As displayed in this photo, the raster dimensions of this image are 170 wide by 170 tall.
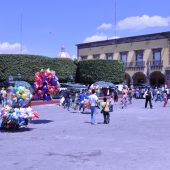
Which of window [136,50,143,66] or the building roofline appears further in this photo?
window [136,50,143,66]

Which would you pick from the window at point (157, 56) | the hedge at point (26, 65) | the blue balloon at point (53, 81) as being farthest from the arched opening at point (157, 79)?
the blue balloon at point (53, 81)

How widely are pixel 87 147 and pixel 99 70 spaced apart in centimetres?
3662

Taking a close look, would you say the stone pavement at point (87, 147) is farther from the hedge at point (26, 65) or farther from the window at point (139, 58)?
the window at point (139, 58)

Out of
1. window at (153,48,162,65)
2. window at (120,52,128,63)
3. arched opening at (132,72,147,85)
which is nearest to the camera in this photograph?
window at (153,48,162,65)

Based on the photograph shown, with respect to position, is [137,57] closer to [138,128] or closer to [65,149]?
[138,128]

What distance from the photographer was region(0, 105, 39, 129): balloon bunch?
1401 cm

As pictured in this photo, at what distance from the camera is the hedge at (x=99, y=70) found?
46938mm

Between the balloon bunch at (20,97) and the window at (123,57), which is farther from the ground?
the window at (123,57)

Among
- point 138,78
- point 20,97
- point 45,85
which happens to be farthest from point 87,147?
point 138,78

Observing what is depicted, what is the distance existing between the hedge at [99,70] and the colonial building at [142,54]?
461 cm

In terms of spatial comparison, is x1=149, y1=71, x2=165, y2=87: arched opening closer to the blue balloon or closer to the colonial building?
the colonial building

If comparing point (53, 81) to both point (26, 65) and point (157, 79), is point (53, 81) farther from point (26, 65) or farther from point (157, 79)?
point (157, 79)

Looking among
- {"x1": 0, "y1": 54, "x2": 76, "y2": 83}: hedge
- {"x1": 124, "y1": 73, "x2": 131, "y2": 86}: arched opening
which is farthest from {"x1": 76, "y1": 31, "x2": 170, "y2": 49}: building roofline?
{"x1": 0, "y1": 54, "x2": 76, "y2": 83}: hedge

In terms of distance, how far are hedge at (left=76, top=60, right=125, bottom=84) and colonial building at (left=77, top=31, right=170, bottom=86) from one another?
4613 millimetres
